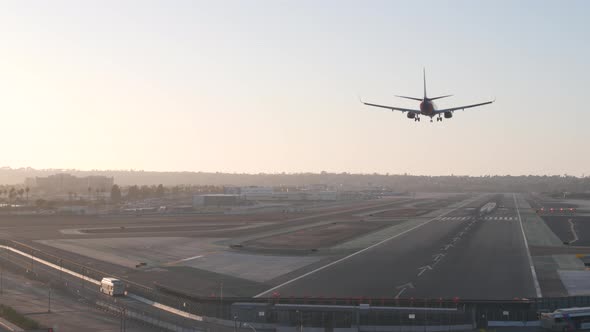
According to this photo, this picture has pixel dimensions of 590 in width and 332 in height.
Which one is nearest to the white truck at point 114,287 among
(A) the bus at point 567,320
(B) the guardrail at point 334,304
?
(B) the guardrail at point 334,304

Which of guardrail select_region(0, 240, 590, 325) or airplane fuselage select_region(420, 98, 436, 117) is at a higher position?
airplane fuselage select_region(420, 98, 436, 117)

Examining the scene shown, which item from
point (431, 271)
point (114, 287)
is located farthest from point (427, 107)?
point (114, 287)

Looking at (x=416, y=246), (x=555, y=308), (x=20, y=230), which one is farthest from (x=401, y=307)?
(x=20, y=230)

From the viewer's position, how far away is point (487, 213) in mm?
169250

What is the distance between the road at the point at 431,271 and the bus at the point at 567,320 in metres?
11.1

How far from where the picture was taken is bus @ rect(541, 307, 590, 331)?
151 feet

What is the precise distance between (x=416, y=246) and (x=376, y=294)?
3835 cm

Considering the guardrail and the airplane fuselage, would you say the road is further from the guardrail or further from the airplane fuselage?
the airplane fuselage

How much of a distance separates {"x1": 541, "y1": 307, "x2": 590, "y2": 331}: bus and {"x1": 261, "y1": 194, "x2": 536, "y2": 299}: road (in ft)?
36.4

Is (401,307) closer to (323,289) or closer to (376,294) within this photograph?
(376,294)

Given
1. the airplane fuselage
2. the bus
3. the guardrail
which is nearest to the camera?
the bus

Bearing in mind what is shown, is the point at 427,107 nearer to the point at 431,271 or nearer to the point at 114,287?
the point at 431,271

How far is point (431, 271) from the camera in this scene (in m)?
72.2

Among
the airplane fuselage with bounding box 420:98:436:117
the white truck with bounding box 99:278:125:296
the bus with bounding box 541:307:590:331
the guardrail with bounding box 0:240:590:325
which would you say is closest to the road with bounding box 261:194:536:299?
the guardrail with bounding box 0:240:590:325
